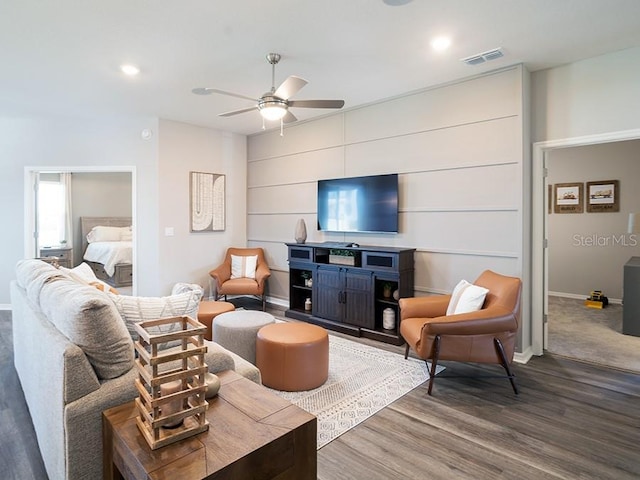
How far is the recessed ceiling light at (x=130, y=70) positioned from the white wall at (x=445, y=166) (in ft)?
7.79

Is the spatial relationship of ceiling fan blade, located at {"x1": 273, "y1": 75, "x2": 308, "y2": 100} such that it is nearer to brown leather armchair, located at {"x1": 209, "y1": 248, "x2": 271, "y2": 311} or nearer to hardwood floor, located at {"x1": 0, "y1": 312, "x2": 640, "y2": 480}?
hardwood floor, located at {"x1": 0, "y1": 312, "x2": 640, "y2": 480}

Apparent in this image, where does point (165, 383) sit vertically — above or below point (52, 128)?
below

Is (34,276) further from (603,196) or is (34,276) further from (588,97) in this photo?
(603,196)

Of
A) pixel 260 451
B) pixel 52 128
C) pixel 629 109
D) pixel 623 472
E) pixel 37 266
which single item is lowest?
pixel 623 472

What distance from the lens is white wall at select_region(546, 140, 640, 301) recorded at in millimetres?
5629

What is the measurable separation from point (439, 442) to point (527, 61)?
3.32 metres

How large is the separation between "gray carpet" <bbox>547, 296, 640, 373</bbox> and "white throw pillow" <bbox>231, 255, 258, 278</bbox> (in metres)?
3.99

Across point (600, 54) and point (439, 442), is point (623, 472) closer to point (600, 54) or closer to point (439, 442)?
point (439, 442)

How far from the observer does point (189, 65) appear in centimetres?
351

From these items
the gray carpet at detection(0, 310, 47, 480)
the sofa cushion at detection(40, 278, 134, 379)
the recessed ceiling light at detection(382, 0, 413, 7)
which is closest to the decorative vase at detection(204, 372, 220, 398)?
the sofa cushion at detection(40, 278, 134, 379)

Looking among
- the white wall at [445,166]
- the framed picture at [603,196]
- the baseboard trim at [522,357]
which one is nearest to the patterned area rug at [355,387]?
the baseboard trim at [522,357]

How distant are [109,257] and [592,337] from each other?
787cm

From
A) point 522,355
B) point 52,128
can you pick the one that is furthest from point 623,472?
point 52,128

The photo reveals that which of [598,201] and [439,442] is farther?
[598,201]
